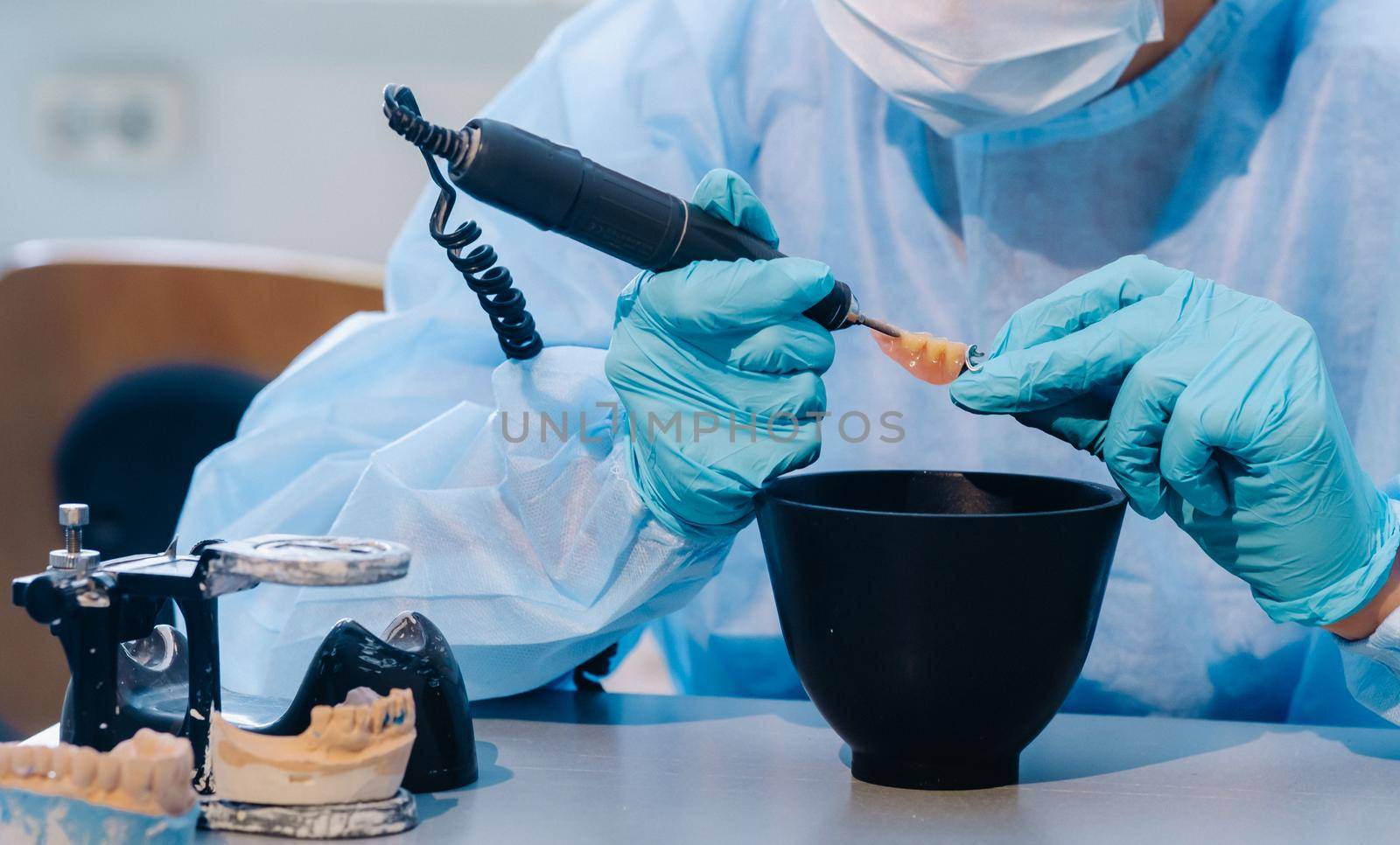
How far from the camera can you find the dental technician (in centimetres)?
63

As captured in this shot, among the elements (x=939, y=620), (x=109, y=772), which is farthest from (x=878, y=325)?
(x=109, y=772)

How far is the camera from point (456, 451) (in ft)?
2.69

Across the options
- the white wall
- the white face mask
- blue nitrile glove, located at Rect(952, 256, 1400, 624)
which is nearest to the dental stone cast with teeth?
blue nitrile glove, located at Rect(952, 256, 1400, 624)

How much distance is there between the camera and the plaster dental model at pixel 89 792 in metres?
0.43

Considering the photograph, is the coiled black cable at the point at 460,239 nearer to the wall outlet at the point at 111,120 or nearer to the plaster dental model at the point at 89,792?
the plaster dental model at the point at 89,792

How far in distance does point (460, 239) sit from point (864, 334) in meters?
0.40

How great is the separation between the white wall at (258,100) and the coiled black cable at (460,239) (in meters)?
1.70

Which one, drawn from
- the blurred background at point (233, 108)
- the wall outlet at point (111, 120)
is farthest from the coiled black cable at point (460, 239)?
the wall outlet at point (111, 120)

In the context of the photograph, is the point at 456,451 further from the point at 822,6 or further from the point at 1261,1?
the point at 1261,1

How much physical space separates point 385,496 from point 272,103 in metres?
1.88

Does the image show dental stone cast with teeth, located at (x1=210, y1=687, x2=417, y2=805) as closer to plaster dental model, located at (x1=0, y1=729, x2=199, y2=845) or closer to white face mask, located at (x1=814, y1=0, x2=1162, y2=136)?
plaster dental model, located at (x1=0, y1=729, x2=199, y2=845)

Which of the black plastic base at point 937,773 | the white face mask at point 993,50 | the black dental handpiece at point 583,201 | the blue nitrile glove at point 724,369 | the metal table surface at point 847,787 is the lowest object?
the metal table surface at point 847,787

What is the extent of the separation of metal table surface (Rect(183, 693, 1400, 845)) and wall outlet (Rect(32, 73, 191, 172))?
206 centimetres

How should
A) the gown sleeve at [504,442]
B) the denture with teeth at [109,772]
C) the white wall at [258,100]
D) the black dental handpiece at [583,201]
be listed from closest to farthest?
the denture with teeth at [109,772] < the black dental handpiece at [583,201] < the gown sleeve at [504,442] < the white wall at [258,100]
